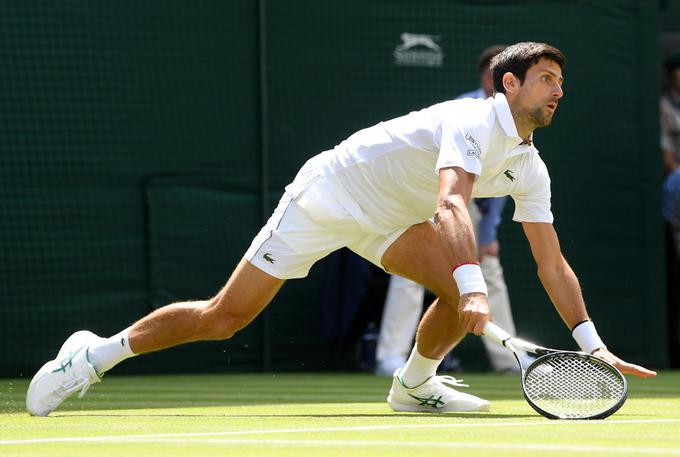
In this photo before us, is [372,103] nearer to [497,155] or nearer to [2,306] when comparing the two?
[2,306]

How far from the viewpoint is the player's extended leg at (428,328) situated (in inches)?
222

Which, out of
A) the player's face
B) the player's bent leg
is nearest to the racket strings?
the player's bent leg

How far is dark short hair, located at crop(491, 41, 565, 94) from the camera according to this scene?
219 inches

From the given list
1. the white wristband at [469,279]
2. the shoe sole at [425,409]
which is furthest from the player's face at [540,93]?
the shoe sole at [425,409]

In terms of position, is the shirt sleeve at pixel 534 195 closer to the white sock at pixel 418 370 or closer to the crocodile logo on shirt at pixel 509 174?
the crocodile logo on shirt at pixel 509 174

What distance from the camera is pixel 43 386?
5793mm

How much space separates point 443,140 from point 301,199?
788 millimetres

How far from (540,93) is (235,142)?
15.3ft

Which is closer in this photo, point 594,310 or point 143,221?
point 143,221

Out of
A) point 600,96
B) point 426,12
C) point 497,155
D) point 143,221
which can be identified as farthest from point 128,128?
point 497,155

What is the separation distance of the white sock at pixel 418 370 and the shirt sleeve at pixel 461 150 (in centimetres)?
93

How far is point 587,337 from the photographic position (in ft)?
18.2

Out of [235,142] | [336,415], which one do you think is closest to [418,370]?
[336,415]

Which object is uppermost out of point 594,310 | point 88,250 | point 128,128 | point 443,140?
point 443,140
